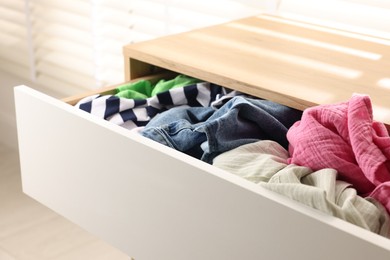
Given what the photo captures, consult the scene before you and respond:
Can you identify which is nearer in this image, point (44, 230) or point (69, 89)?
point (44, 230)

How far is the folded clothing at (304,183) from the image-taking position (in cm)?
60

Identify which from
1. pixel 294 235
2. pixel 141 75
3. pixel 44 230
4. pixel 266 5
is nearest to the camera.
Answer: pixel 294 235

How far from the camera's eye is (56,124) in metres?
0.83

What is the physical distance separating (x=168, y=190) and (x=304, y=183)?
0.51 ft

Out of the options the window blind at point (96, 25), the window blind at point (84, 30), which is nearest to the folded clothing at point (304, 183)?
the window blind at point (96, 25)

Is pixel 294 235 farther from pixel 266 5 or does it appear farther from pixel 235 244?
pixel 266 5

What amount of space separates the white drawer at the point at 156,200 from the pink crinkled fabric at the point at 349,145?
9cm

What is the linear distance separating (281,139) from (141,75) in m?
0.33

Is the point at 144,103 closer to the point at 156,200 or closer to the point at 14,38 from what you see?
the point at 156,200

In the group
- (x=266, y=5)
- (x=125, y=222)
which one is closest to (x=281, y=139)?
(x=125, y=222)

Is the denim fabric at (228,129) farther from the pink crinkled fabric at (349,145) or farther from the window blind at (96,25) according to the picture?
the window blind at (96,25)

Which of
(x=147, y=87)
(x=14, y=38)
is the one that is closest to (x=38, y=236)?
(x=14, y=38)

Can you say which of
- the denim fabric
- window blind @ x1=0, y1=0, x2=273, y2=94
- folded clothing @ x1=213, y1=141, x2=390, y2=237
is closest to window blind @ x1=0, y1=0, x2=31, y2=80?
window blind @ x1=0, y1=0, x2=273, y2=94

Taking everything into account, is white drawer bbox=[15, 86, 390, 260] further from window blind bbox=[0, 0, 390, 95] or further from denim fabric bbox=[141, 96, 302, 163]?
window blind bbox=[0, 0, 390, 95]
